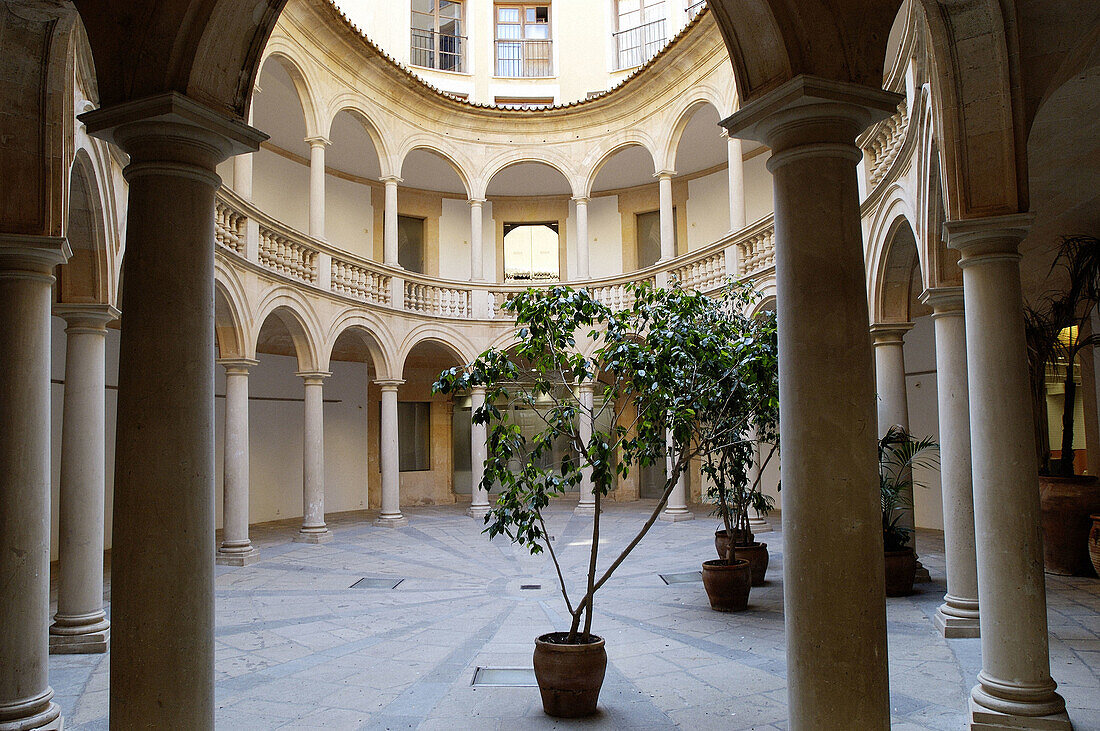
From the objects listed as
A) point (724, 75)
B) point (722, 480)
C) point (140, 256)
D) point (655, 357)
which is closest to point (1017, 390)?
point (655, 357)

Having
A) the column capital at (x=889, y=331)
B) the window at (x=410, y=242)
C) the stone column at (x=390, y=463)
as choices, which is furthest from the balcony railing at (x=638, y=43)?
the column capital at (x=889, y=331)

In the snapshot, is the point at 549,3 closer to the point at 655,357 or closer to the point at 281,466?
the point at 281,466

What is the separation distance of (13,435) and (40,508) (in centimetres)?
50

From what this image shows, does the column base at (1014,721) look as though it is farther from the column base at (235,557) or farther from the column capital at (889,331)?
the column base at (235,557)

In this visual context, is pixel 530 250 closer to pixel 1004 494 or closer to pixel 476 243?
pixel 476 243

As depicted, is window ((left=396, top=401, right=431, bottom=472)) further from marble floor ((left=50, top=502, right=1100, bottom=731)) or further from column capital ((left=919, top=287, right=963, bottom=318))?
column capital ((left=919, top=287, right=963, bottom=318))

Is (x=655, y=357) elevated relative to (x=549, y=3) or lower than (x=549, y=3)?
lower

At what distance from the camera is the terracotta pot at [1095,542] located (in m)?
8.84

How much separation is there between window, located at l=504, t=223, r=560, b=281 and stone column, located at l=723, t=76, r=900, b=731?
17912 millimetres

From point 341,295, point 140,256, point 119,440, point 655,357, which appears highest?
point 341,295

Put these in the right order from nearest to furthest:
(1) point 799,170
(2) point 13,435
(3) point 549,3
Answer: (1) point 799,170 < (2) point 13,435 < (3) point 549,3

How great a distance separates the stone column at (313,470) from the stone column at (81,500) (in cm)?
686

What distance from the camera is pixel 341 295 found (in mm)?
14820

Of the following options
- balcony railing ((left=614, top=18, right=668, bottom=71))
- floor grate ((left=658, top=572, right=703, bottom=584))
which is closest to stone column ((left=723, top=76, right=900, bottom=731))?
floor grate ((left=658, top=572, right=703, bottom=584))
